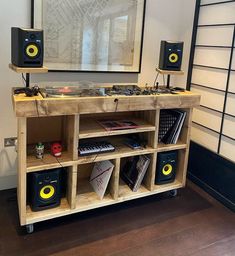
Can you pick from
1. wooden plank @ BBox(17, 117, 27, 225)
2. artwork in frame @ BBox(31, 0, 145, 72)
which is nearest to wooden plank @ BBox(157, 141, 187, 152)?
artwork in frame @ BBox(31, 0, 145, 72)

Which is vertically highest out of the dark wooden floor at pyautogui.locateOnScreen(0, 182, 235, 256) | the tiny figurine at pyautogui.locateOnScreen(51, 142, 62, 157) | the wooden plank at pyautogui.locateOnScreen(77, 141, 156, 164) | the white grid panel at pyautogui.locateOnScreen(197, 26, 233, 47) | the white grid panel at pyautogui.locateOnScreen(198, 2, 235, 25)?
the white grid panel at pyautogui.locateOnScreen(198, 2, 235, 25)

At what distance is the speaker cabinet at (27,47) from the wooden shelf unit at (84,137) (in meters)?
0.23

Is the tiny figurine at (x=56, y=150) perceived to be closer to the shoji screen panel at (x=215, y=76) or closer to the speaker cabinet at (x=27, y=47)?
the speaker cabinet at (x=27, y=47)

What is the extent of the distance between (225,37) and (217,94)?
48 cm

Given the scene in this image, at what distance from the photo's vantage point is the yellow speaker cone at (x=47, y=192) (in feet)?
6.40

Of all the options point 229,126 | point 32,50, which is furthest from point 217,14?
point 32,50

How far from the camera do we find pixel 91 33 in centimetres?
243

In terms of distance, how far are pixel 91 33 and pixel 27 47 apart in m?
0.77

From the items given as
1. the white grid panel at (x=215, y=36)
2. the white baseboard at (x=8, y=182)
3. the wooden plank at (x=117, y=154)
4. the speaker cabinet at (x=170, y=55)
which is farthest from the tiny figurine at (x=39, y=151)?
the white grid panel at (x=215, y=36)

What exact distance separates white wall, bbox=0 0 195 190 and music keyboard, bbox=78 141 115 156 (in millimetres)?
641

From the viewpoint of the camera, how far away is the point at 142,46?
2.69m

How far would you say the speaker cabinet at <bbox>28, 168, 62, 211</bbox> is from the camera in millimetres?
1920

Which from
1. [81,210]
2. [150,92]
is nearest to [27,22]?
[150,92]

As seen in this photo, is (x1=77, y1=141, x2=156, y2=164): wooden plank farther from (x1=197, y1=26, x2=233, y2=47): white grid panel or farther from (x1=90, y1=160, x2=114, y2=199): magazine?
(x1=197, y1=26, x2=233, y2=47): white grid panel
